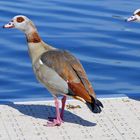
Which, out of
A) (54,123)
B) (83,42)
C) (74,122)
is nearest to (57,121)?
(54,123)

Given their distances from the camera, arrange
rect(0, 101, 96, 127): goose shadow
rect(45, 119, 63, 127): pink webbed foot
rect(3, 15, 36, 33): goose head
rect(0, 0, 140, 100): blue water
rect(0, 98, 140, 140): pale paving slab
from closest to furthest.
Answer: rect(0, 98, 140, 140): pale paving slab, rect(45, 119, 63, 127): pink webbed foot, rect(0, 101, 96, 127): goose shadow, rect(3, 15, 36, 33): goose head, rect(0, 0, 140, 100): blue water

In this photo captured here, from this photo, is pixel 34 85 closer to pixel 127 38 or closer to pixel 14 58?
pixel 14 58

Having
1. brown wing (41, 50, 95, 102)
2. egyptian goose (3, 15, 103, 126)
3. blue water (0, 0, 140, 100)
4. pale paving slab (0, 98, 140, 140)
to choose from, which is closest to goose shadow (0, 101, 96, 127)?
pale paving slab (0, 98, 140, 140)

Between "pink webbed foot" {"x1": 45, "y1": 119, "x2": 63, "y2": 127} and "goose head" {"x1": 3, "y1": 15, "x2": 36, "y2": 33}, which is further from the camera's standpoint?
"goose head" {"x1": 3, "y1": 15, "x2": 36, "y2": 33}

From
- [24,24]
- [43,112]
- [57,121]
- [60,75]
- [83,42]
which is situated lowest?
[83,42]

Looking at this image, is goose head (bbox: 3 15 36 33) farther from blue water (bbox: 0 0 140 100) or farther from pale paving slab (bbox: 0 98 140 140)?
blue water (bbox: 0 0 140 100)

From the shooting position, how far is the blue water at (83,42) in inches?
515

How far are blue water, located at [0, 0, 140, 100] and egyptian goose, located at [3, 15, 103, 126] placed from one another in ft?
8.76

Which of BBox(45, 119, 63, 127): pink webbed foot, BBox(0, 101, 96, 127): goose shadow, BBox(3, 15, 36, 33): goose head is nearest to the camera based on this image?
BBox(45, 119, 63, 127): pink webbed foot

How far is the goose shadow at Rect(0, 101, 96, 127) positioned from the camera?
9.80 meters

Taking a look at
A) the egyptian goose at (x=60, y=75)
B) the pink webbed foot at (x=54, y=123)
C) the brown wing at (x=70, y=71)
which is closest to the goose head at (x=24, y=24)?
the egyptian goose at (x=60, y=75)

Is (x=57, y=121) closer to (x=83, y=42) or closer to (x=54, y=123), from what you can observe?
(x=54, y=123)

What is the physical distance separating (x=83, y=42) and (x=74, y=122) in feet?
19.2

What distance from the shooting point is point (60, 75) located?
938cm
